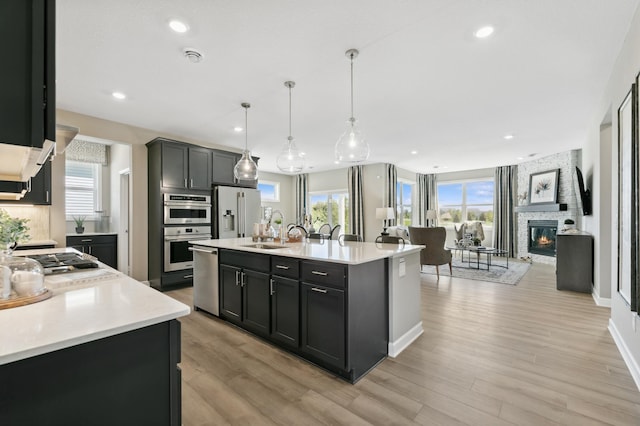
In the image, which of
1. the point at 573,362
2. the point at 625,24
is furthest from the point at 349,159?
the point at 573,362

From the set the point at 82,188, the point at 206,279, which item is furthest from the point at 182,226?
the point at 82,188

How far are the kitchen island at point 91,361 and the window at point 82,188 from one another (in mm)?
5905

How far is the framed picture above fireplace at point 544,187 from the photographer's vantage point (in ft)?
22.0

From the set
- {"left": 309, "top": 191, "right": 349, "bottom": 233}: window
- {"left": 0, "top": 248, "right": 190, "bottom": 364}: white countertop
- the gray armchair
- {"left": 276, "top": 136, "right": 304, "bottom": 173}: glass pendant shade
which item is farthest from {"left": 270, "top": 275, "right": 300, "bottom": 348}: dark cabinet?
{"left": 309, "top": 191, "right": 349, "bottom": 233}: window

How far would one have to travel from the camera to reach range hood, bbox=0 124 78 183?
91 cm

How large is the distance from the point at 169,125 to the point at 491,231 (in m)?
8.81

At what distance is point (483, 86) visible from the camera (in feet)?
10.4

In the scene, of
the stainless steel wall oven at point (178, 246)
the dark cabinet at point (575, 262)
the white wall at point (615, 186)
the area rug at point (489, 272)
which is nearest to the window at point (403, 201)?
the area rug at point (489, 272)

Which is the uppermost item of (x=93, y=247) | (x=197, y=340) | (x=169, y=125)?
(x=169, y=125)

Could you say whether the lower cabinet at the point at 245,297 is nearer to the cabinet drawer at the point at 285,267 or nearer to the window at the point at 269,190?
the cabinet drawer at the point at 285,267

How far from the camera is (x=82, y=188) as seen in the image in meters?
5.81

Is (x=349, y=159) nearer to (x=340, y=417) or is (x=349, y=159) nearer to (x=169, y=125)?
(x=340, y=417)

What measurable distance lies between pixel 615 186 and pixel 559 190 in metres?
4.95

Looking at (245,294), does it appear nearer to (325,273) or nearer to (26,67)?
(325,273)
